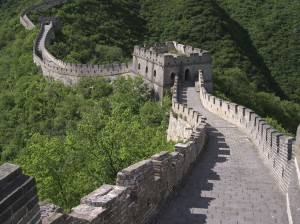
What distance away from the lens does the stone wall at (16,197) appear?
146 inches

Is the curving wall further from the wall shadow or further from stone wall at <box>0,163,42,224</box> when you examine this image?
stone wall at <box>0,163,42,224</box>

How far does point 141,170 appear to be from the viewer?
26.4 ft

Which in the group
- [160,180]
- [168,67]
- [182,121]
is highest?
[168,67]

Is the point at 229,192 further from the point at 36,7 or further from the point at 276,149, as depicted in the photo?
the point at 36,7

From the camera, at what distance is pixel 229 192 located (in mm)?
10977

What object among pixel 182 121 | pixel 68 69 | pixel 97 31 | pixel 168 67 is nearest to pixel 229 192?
pixel 182 121

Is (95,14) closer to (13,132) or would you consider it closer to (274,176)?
(13,132)

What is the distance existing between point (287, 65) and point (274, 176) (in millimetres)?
38515

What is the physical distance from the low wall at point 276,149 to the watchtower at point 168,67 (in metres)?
8.05

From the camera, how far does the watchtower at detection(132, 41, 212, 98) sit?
28.5 m

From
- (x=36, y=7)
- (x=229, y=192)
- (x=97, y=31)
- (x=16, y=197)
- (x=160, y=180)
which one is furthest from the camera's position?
(x=36, y=7)

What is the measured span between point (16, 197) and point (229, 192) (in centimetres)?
775

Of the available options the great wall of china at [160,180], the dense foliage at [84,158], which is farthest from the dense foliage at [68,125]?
the great wall of china at [160,180]

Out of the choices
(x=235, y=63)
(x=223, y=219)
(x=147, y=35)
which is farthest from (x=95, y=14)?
(x=223, y=219)
